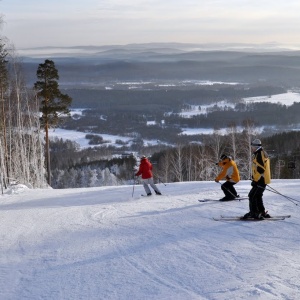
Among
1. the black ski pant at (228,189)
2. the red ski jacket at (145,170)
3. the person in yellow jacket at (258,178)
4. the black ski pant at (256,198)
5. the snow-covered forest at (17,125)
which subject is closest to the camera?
the person in yellow jacket at (258,178)

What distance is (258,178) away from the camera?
31.7 ft

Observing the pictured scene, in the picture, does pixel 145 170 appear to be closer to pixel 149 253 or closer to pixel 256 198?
pixel 256 198

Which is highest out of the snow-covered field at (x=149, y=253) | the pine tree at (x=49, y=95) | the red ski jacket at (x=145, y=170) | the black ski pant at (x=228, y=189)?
the pine tree at (x=49, y=95)

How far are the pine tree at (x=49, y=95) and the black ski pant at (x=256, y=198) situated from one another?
22475 millimetres

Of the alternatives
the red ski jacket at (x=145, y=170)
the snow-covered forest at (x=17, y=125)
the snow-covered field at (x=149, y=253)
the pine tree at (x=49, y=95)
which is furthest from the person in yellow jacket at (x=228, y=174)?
the pine tree at (x=49, y=95)

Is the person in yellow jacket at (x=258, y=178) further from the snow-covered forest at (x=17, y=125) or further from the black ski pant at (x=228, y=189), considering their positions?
the snow-covered forest at (x=17, y=125)

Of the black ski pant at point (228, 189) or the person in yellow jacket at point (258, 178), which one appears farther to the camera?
the black ski pant at point (228, 189)

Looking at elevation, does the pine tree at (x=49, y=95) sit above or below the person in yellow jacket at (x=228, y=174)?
above

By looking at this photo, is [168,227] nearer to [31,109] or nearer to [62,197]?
[62,197]

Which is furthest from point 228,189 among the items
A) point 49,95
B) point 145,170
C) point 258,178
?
point 49,95

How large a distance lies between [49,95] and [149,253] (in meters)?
24.6

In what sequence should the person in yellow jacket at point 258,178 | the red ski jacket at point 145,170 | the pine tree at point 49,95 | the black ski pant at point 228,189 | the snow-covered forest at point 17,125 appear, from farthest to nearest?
1. the pine tree at point 49,95
2. the snow-covered forest at point 17,125
3. the red ski jacket at point 145,170
4. the black ski pant at point 228,189
5. the person in yellow jacket at point 258,178

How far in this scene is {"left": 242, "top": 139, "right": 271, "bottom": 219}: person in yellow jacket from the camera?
9562 millimetres

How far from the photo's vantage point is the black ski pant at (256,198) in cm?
971
